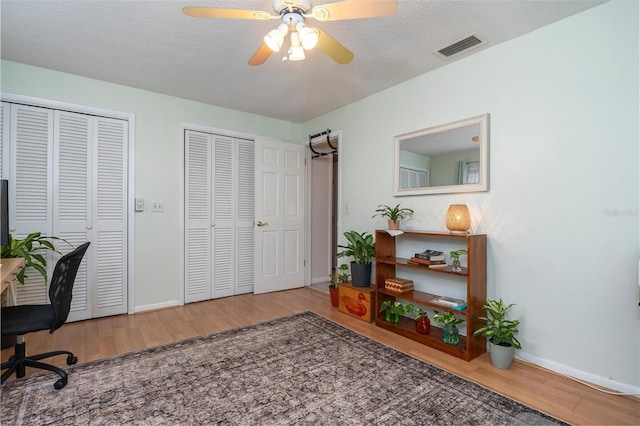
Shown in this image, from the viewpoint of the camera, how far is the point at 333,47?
1854 millimetres

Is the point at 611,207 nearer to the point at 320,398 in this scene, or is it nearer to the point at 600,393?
the point at 600,393

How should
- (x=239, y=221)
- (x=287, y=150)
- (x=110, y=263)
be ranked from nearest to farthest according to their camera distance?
1. (x=110, y=263)
2. (x=239, y=221)
3. (x=287, y=150)

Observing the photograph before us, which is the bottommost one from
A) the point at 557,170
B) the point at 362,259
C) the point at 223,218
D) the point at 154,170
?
the point at 362,259

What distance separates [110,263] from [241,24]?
2.70m

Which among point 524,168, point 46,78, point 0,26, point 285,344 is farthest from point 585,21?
point 46,78

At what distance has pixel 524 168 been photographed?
2322 mm

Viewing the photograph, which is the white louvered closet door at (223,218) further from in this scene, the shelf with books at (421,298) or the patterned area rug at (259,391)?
the shelf with books at (421,298)

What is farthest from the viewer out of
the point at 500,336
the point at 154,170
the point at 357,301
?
the point at 154,170

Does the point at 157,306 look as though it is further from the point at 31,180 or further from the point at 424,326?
the point at 424,326

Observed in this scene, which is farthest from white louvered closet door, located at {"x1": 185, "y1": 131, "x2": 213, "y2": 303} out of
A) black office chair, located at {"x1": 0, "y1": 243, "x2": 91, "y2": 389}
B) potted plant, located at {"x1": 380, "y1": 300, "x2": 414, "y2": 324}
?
potted plant, located at {"x1": 380, "y1": 300, "x2": 414, "y2": 324}

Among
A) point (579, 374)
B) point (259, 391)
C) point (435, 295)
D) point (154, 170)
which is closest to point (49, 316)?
point (259, 391)

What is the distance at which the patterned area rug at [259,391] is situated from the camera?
1640mm

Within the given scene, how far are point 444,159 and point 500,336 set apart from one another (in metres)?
1.50

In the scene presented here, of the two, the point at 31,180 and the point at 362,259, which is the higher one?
the point at 31,180
